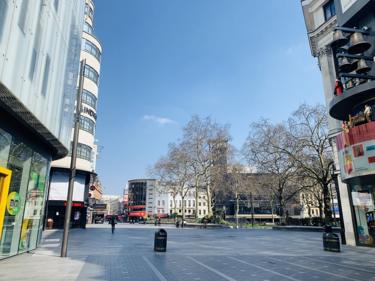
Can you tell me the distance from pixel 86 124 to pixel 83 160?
16.5ft

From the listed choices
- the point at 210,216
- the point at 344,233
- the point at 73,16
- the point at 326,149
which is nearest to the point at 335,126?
the point at 344,233

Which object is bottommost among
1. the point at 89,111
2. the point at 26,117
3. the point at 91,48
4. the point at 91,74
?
the point at 26,117

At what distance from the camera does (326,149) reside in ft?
118

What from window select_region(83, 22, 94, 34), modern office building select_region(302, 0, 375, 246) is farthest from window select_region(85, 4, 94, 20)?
modern office building select_region(302, 0, 375, 246)

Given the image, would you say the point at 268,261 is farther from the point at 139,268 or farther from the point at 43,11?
the point at 43,11

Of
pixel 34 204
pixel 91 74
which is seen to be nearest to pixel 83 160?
pixel 91 74

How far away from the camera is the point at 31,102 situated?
9945 millimetres

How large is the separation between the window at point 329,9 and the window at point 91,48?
1200 inches

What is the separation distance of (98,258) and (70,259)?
45.3 inches

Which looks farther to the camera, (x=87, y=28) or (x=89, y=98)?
(x=87, y=28)

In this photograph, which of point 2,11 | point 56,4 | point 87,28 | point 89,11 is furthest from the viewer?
point 89,11

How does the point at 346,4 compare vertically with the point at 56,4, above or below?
below

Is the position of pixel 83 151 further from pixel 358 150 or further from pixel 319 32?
pixel 358 150

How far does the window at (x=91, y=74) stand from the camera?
39.8 meters
